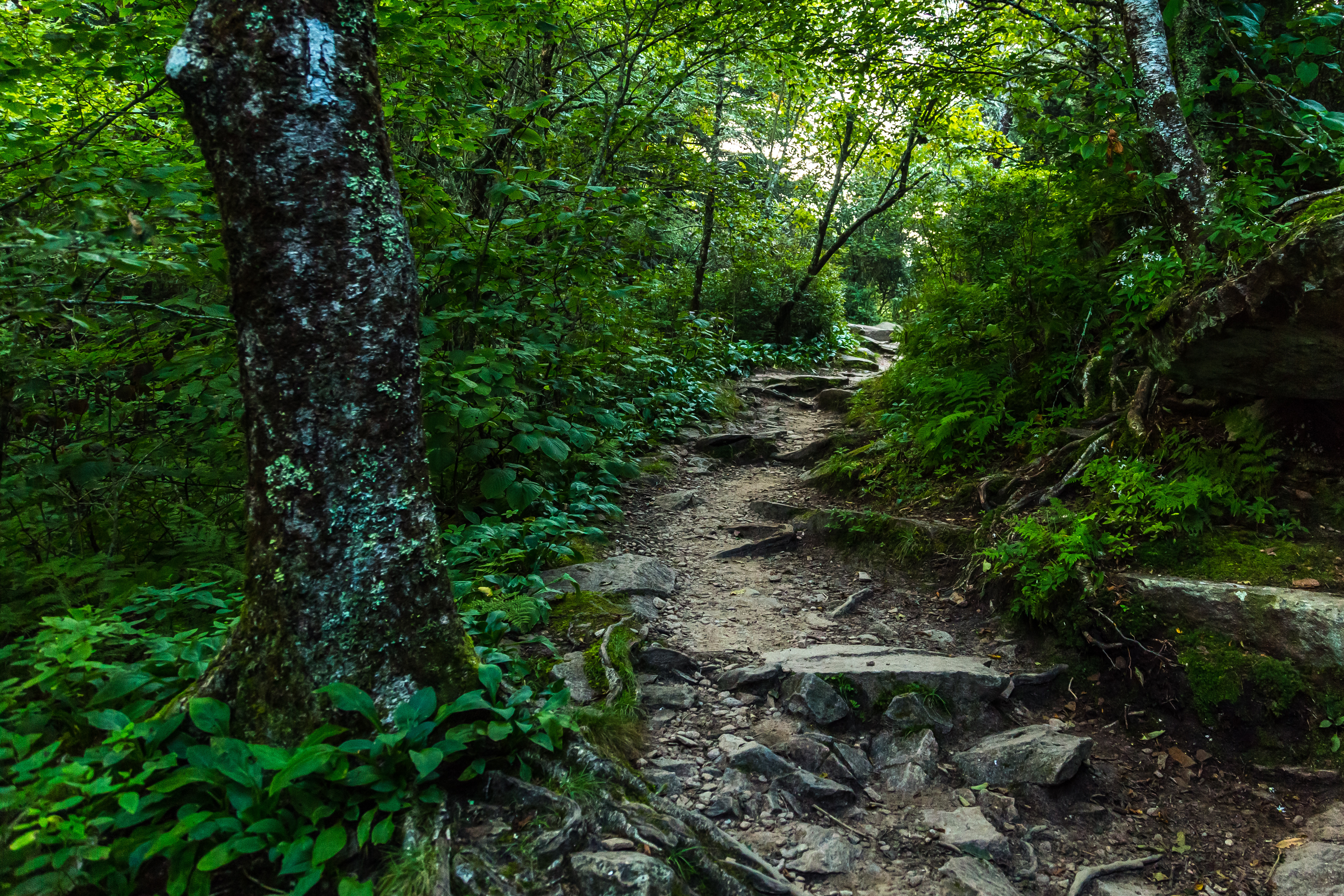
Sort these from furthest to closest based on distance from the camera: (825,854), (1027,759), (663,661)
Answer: (663,661) → (1027,759) → (825,854)

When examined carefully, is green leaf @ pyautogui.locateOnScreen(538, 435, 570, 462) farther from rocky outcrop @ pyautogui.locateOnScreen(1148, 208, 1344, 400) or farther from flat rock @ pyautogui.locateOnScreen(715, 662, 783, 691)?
rocky outcrop @ pyautogui.locateOnScreen(1148, 208, 1344, 400)

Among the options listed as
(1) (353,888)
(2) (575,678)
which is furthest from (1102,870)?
(1) (353,888)

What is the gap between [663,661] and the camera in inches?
171

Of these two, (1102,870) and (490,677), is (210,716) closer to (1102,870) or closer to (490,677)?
(490,677)

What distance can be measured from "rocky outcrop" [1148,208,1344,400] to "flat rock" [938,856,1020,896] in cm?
343

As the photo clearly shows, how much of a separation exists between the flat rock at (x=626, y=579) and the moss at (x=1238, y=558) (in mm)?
3370

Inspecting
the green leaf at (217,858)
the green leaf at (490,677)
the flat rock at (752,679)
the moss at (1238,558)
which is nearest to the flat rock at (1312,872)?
the moss at (1238,558)

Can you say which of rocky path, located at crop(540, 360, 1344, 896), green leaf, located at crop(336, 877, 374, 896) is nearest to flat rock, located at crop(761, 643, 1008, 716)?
rocky path, located at crop(540, 360, 1344, 896)

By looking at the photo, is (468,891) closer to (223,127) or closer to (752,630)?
(223,127)

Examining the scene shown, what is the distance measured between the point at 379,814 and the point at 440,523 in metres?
3.45

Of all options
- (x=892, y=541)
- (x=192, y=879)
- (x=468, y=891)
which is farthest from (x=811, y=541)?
(x=192, y=879)

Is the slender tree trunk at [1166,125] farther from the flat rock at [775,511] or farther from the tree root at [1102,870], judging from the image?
the flat rock at [775,511]

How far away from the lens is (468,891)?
220cm

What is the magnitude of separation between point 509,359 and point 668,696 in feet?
10.1
